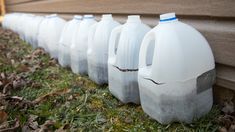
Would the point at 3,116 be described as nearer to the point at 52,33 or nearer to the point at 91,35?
the point at 91,35

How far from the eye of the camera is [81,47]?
3.20 metres

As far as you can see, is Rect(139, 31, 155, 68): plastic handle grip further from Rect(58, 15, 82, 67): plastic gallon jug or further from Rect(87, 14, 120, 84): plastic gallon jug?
Rect(58, 15, 82, 67): plastic gallon jug

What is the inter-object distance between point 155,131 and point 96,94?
32.2 inches

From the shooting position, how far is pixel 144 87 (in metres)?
2.13

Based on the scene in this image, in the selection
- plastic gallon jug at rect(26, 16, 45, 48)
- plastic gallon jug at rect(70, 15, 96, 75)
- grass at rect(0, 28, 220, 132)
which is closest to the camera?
grass at rect(0, 28, 220, 132)

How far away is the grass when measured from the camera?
6.79 feet

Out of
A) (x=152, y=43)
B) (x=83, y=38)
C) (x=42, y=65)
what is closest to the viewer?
(x=152, y=43)

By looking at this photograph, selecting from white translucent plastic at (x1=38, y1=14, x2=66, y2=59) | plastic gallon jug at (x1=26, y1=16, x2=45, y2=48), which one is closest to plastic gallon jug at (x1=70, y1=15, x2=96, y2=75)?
white translucent plastic at (x1=38, y1=14, x2=66, y2=59)

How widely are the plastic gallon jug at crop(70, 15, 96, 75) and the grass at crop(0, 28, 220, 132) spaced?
0.33ft

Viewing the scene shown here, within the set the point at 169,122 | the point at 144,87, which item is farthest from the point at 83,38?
the point at 169,122

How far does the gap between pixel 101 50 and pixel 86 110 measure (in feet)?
1.94

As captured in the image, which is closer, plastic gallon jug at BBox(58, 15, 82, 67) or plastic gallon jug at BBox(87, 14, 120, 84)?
plastic gallon jug at BBox(87, 14, 120, 84)

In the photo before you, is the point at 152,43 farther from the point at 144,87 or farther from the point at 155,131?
the point at 155,131

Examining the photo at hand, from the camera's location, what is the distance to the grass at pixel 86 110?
207cm
